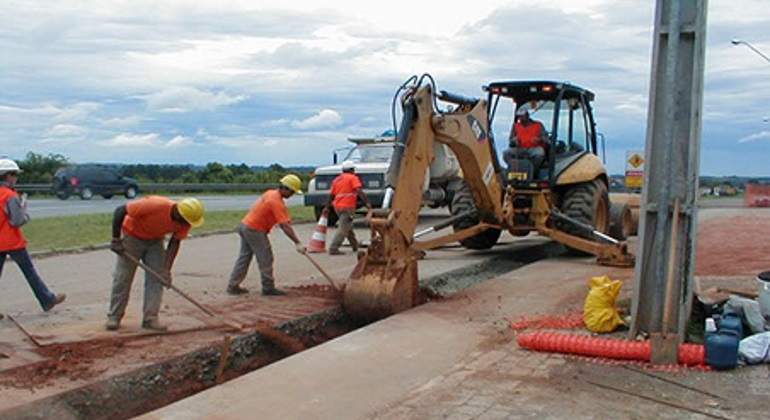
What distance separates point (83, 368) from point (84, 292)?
159 inches

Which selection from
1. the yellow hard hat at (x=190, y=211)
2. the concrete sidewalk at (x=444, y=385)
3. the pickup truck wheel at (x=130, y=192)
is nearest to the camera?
the concrete sidewalk at (x=444, y=385)

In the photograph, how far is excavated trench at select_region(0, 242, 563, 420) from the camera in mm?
6715

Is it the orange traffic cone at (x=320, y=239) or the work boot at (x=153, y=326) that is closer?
the work boot at (x=153, y=326)

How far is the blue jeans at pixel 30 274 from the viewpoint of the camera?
9250 millimetres

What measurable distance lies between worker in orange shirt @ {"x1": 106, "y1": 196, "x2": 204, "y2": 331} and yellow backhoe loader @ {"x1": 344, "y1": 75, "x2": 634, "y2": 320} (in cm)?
219

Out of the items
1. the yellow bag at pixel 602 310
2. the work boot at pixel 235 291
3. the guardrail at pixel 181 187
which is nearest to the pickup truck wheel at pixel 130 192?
the guardrail at pixel 181 187

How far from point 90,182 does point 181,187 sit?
14.6ft

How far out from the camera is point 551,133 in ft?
46.4

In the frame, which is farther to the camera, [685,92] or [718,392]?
[685,92]

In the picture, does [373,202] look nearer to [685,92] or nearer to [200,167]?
[685,92]

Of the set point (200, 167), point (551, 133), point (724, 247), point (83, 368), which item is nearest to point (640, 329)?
point (83, 368)

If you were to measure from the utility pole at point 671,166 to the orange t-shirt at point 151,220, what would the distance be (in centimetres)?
448

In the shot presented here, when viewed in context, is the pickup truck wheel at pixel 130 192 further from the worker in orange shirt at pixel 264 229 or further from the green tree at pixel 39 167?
the worker in orange shirt at pixel 264 229

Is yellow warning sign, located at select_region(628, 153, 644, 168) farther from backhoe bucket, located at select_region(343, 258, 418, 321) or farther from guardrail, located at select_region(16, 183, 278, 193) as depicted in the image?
guardrail, located at select_region(16, 183, 278, 193)
